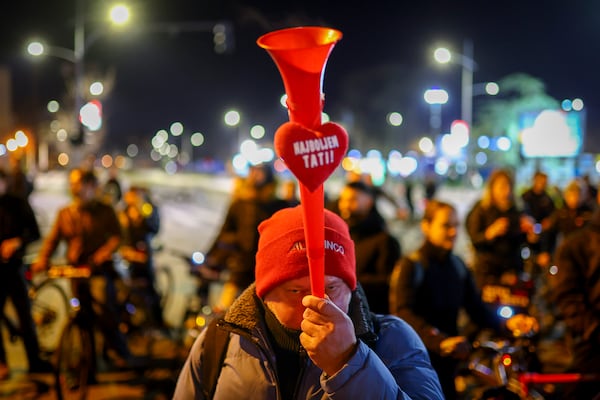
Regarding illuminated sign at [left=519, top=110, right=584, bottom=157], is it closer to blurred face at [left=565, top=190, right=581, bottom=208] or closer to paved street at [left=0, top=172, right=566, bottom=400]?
paved street at [left=0, top=172, right=566, bottom=400]

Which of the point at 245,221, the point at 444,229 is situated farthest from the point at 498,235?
the point at 444,229

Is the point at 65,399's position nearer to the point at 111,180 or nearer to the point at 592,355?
the point at 592,355

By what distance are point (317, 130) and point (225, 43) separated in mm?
15209

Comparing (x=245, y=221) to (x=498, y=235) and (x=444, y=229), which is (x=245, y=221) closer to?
(x=498, y=235)

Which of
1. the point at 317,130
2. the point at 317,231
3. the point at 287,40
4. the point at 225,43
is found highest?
the point at 225,43

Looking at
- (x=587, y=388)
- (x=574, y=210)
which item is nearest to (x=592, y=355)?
(x=587, y=388)

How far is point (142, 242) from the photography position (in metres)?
8.91

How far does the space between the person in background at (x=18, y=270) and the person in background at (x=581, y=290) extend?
5007mm

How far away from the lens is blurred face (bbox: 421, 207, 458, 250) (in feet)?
14.1

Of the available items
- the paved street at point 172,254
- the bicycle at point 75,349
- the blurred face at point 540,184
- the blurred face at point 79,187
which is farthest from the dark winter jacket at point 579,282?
the blurred face at point 540,184

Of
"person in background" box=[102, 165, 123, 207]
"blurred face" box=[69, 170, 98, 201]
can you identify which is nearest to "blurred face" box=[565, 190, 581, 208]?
"blurred face" box=[69, 170, 98, 201]

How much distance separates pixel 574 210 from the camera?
975cm

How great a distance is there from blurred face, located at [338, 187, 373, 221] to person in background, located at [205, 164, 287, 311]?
131 cm

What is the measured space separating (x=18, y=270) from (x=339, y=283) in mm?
5611
